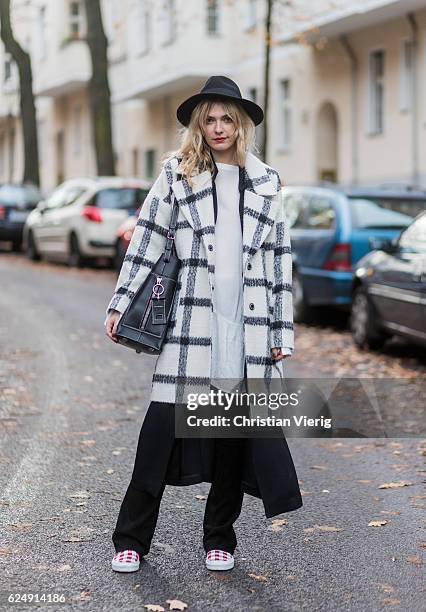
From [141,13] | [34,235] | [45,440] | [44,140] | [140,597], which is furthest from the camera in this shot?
[44,140]

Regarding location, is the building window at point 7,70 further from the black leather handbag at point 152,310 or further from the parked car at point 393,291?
the black leather handbag at point 152,310

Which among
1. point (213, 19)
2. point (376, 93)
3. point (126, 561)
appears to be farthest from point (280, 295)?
point (213, 19)

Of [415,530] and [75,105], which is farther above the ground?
[75,105]

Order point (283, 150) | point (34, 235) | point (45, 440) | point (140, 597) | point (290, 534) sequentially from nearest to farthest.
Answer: point (140, 597), point (290, 534), point (45, 440), point (34, 235), point (283, 150)

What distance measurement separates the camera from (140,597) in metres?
4.73

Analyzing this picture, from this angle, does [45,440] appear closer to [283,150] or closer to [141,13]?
[283,150]

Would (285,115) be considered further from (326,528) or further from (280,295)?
(280,295)

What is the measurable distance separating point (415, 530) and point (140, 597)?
5.20 ft

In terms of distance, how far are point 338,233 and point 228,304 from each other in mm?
9183

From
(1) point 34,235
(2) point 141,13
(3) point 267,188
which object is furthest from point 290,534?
(2) point 141,13

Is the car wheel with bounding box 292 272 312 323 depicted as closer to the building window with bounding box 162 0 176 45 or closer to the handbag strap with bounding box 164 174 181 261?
the handbag strap with bounding box 164 174 181 261

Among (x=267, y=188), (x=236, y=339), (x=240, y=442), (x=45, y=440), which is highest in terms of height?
(x=267, y=188)

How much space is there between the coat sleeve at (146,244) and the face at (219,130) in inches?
9.0

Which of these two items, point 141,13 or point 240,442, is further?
point 141,13
